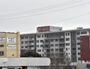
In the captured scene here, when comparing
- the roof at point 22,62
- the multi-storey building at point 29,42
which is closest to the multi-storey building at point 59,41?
the multi-storey building at point 29,42

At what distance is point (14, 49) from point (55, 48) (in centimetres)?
8881

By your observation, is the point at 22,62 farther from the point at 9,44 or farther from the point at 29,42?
the point at 29,42

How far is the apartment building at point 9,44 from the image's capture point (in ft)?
160

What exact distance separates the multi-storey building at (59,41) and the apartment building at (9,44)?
7091cm

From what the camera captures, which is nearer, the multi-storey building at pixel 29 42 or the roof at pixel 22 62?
the roof at pixel 22 62

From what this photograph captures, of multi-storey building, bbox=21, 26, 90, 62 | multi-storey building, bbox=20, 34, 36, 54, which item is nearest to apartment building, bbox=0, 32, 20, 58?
multi-storey building, bbox=21, 26, 90, 62

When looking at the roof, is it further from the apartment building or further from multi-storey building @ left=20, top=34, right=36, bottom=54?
multi-storey building @ left=20, top=34, right=36, bottom=54

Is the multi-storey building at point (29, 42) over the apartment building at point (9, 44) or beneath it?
over

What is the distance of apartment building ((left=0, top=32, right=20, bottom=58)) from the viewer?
48728 mm

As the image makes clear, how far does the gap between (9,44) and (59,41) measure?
288 feet

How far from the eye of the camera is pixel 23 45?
153 m

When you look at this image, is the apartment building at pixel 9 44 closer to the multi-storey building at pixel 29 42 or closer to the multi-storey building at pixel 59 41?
the multi-storey building at pixel 59 41

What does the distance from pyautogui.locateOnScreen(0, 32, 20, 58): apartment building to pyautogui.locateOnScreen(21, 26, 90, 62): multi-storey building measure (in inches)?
2792

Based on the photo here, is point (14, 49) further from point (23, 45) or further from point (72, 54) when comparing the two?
point (23, 45)
